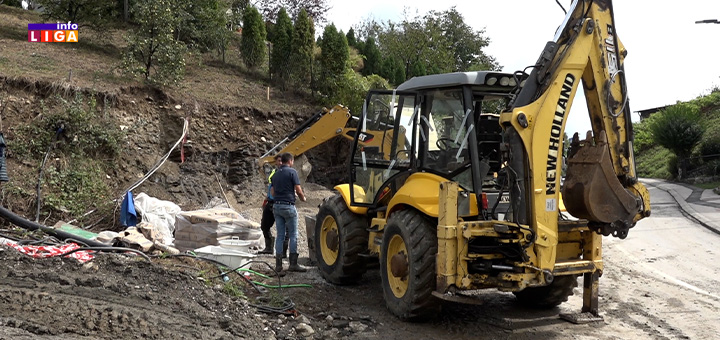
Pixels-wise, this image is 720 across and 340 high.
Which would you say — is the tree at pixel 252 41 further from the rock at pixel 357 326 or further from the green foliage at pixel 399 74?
the rock at pixel 357 326

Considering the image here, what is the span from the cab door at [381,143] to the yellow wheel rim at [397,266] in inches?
34.9

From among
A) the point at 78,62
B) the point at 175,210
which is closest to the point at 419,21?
the point at 78,62

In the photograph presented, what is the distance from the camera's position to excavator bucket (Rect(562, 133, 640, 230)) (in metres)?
5.68

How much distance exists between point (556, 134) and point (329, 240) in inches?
146

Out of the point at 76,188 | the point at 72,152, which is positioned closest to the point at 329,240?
the point at 76,188

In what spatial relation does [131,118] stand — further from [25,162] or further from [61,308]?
[61,308]

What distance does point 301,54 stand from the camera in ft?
71.1

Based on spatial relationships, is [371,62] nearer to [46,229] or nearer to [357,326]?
[46,229]

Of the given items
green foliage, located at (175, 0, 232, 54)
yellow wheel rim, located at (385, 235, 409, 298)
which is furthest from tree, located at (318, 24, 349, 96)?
yellow wheel rim, located at (385, 235, 409, 298)

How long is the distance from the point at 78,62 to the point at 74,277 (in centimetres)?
1197

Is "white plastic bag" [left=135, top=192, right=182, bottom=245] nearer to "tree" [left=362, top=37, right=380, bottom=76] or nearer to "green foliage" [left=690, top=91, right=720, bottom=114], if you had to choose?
"tree" [left=362, top=37, right=380, bottom=76]

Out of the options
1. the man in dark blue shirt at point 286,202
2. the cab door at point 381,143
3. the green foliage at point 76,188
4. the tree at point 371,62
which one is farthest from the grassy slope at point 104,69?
the cab door at point 381,143

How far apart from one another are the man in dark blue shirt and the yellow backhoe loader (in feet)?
7.12

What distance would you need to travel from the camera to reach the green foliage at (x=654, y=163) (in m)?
32.5
